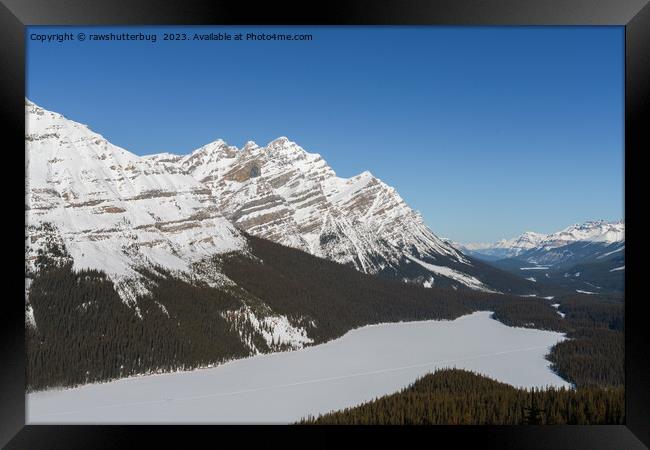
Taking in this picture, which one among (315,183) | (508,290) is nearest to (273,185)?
(315,183)

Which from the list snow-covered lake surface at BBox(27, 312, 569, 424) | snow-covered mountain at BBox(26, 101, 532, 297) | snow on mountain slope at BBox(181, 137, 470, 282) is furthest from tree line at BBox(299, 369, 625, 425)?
snow on mountain slope at BBox(181, 137, 470, 282)

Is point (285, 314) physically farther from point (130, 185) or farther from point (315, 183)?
point (315, 183)

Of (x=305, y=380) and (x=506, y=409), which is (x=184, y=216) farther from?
(x=506, y=409)

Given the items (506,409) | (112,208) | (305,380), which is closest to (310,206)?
(112,208)

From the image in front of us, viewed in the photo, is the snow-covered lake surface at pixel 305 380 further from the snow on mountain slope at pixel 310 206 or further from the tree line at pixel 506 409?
the snow on mountain slope at pixel 310 206
